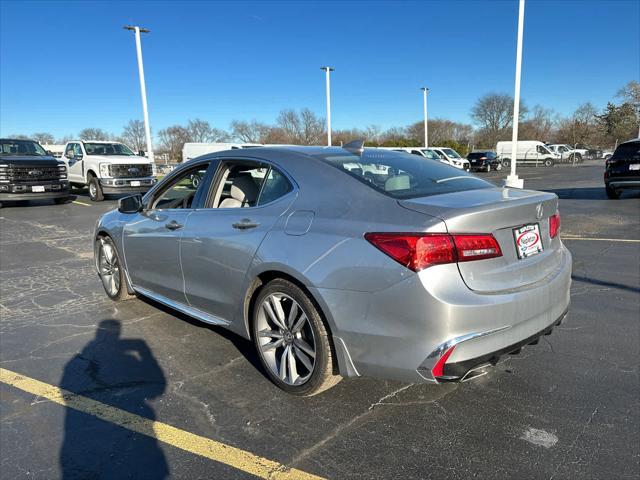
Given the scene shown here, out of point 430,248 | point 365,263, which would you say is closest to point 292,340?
point 365,263

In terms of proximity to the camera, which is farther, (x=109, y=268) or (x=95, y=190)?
(x=95, y=190)

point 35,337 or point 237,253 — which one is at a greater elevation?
point 237,253

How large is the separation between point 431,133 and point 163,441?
73.8 metres

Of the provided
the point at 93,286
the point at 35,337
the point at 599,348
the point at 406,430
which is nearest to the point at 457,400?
the point at 406,430

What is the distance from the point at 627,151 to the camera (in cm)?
1331

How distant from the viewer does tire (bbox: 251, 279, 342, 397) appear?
110 inches

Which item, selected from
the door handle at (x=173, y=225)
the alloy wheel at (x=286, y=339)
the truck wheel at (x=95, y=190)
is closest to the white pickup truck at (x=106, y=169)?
the truck wheel at (x=95, y=190)

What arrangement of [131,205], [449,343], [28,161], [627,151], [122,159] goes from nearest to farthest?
[449,343], [131,205], [627,151], [28,161], [122,159]

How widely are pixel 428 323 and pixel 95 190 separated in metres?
16.7

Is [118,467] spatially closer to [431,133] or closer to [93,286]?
[93,286]

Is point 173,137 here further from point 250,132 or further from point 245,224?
point 245,224

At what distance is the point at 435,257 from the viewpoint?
2381 millimetres

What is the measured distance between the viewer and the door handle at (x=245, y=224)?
3.17 metres

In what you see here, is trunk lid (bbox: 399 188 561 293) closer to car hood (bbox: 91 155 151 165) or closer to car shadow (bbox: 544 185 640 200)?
car shadow (bbox: 544 185 640 200)
